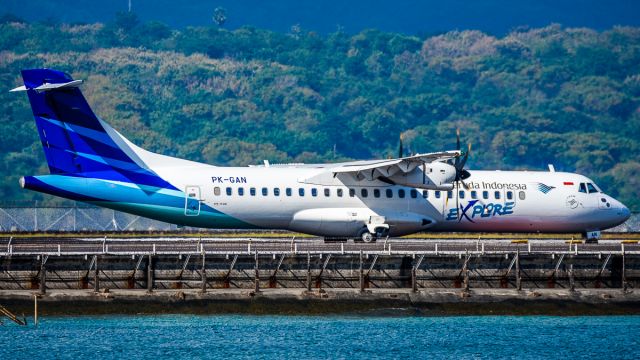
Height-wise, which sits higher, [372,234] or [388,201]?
[388,201]

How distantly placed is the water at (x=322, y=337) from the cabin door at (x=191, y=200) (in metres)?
9.73

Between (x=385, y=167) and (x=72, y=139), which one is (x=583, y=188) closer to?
(x=385, y=167)

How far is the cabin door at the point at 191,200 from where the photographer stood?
5950cm

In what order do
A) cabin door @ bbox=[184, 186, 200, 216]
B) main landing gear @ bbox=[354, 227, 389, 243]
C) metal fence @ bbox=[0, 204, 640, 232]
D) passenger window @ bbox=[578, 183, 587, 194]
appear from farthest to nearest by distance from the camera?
metal fence @ bbox=[0, 204, 640, 232] < passenger window @ bbox=[578, 183, 587, 194] < main landing gear @ bbox=[354, 227, 389, 243] < cabin door @ bbox=[184, 186, 200, 216]

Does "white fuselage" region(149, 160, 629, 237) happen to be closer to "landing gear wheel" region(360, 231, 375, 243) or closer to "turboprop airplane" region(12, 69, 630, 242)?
"turboprop airplane" region(12, 69, 630, 242)

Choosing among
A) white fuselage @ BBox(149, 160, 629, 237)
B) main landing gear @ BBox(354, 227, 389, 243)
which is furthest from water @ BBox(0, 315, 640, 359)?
white fuselage @ BBox(149, 160, 629, 237)

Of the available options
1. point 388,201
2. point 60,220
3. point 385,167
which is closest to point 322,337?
point 385,167

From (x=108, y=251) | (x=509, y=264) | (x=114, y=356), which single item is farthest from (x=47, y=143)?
(x=509, y=264)

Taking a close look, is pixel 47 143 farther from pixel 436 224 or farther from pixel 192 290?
pixel 436 224

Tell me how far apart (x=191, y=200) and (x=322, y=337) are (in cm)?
1312

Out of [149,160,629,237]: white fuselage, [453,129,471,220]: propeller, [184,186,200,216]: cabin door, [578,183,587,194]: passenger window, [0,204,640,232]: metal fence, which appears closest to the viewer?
[184,186,200,216]: cabin door

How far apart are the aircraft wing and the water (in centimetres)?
965

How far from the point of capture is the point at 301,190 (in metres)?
61.3

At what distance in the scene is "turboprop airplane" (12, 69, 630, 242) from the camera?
58625 millimetres
